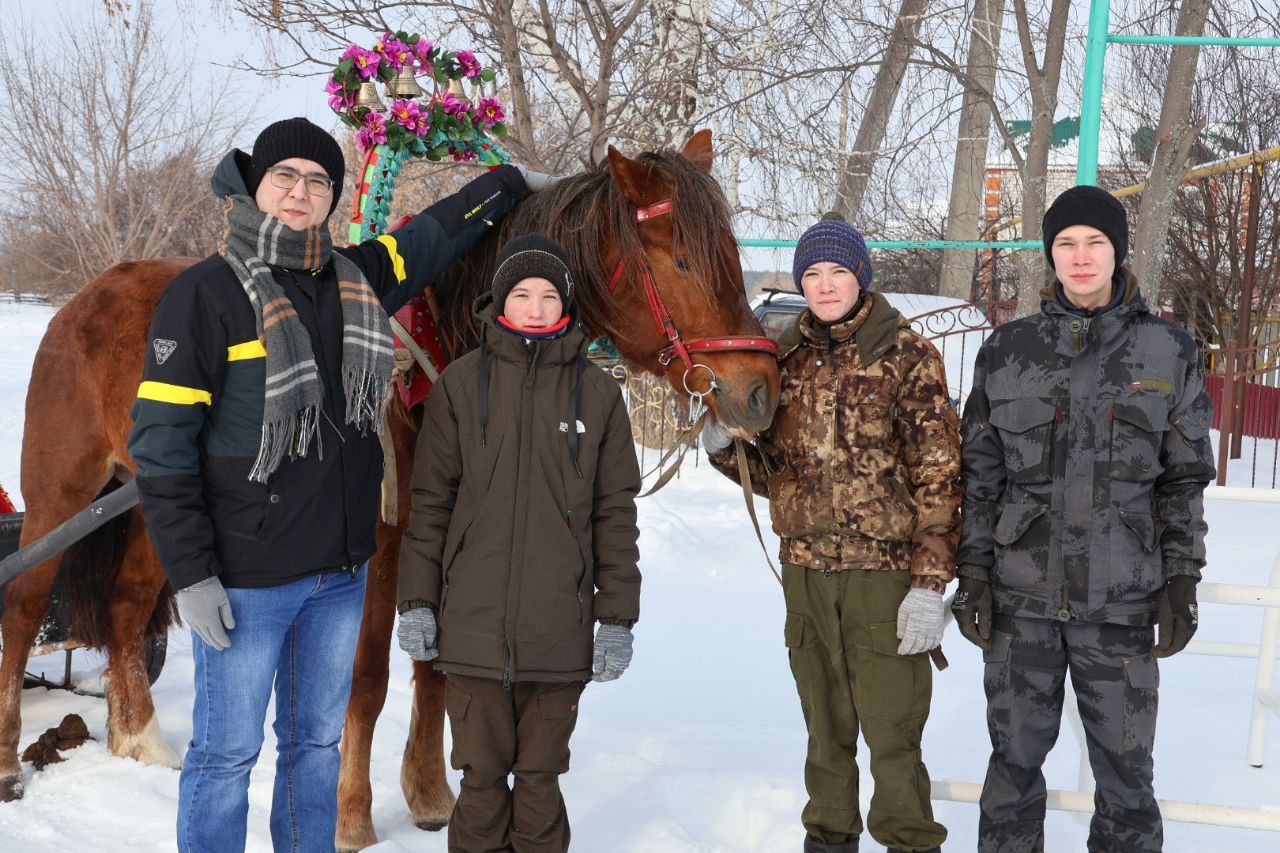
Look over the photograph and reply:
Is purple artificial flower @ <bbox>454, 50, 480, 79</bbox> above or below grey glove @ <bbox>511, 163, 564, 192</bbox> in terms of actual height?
above

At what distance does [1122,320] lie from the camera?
92.2 inches

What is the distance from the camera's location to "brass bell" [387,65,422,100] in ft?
10.1

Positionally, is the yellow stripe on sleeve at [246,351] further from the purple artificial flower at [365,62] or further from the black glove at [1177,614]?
the black glove at [1177,614]

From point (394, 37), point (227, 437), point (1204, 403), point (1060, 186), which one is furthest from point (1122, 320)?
point (1060, 186)

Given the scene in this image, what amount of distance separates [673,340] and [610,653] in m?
0.83

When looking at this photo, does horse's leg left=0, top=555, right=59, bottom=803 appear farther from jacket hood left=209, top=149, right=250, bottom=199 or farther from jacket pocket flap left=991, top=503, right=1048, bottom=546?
jacket pocket flap left=991, top=503, right=1048, bottom=546

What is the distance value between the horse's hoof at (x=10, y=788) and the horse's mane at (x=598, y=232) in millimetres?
2263

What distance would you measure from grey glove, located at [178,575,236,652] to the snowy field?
1.06 metres

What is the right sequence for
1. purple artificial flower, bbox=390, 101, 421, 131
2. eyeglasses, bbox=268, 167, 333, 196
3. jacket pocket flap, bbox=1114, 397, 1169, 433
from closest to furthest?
eyeglasses, bbox=268, 167, 333, 196 < jacket pocket flap, bbox=1114, 397, 1169, 433 < purple artificial flower, bbox=390, 101, 421, 131

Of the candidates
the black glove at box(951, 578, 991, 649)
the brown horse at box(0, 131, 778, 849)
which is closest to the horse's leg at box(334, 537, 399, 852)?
the brown horse at box(0, 131, 778, 849)

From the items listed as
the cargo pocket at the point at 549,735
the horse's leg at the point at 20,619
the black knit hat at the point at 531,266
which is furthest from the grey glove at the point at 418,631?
the horse's leg at the point at 20,619

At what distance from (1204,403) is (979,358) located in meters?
0.53

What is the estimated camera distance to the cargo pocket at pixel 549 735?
2.32 m

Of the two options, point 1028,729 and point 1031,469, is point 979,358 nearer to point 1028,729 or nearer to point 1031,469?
point 1031,469
